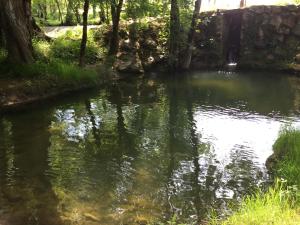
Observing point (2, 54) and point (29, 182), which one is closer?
point (29, 182)

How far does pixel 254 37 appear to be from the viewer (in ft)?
109

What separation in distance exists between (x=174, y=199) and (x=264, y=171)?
11.0 ft

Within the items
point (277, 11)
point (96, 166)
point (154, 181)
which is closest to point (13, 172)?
point (96, 166)

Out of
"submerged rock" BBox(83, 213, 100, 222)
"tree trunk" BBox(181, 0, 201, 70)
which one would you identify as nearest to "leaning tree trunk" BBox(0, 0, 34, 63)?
"tree trunk" BBox(181, 0, 201, 70)

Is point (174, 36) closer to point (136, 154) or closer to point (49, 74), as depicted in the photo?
point (49, 74)

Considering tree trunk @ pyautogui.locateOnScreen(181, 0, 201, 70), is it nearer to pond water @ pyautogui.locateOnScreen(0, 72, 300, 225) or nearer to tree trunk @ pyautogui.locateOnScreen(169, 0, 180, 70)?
tree trunk @ pyautogui.locateOnScreen(169, 0, 180, 70)

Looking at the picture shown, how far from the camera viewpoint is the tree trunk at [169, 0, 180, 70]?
28.8m

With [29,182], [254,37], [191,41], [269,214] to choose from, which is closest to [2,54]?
[29,182]

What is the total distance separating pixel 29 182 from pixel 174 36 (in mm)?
20587

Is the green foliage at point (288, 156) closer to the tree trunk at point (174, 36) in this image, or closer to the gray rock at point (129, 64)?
the gray rock at point (129, 64)

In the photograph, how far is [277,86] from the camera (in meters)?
25.4

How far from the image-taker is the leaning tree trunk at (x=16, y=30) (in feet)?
66.6

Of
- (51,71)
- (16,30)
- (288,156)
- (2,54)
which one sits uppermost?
(16,30)

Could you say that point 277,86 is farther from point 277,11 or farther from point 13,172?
point 13,172
